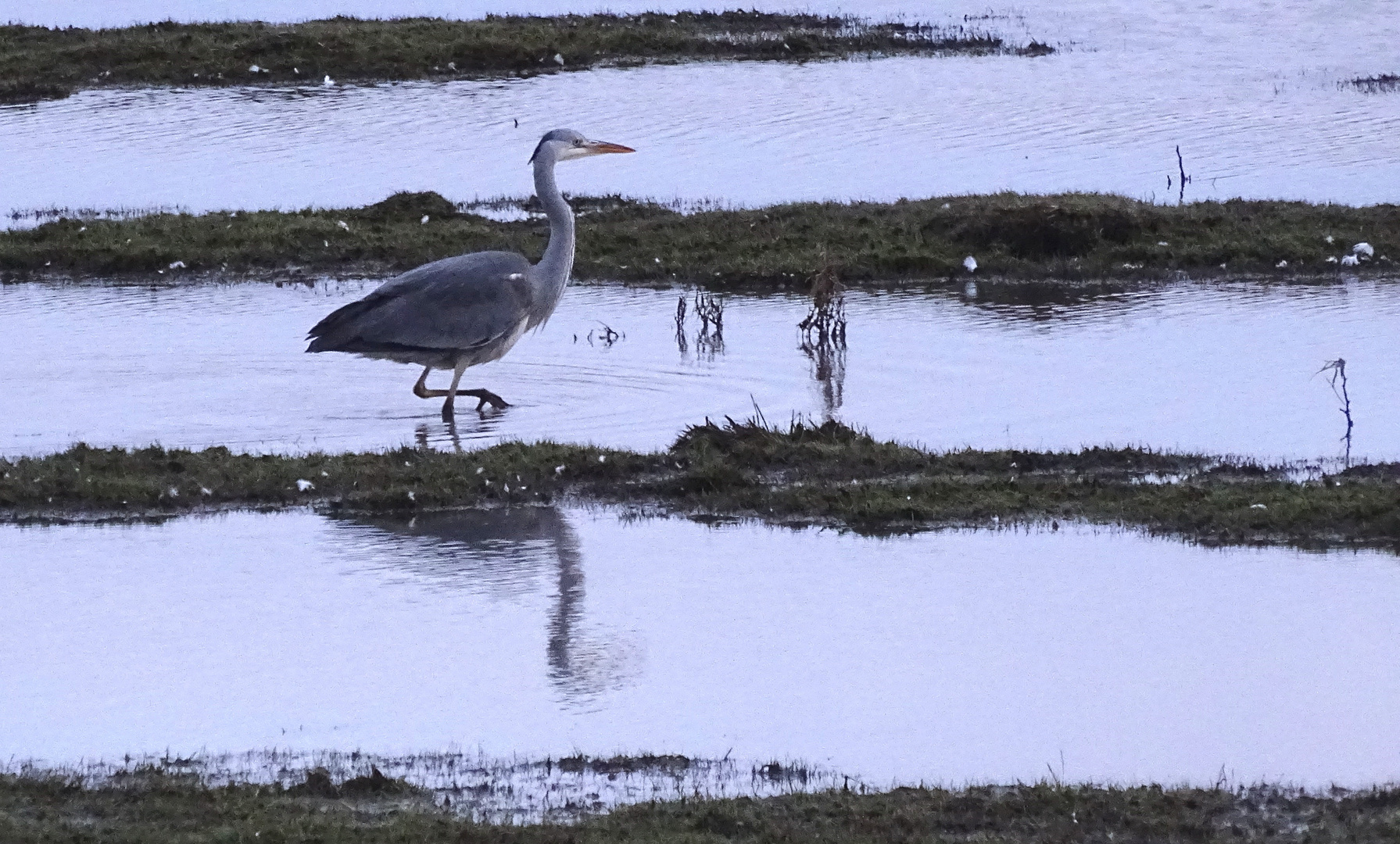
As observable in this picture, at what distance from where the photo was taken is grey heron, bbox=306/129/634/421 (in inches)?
527

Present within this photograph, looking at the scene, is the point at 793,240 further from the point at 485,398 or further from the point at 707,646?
the point at 707,646

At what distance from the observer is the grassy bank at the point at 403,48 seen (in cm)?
3591

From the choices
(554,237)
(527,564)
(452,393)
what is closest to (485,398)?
(452,393)

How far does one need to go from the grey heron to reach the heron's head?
65cm

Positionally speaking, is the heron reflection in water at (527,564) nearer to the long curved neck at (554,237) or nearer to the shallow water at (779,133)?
the long curved neck at (554,237)

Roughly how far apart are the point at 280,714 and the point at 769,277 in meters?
10.8

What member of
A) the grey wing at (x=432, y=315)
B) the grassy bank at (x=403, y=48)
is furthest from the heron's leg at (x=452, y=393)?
the grassy bank at (x=403, y=48)

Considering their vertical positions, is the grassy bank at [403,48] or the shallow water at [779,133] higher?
the grassy bank at [403,48]

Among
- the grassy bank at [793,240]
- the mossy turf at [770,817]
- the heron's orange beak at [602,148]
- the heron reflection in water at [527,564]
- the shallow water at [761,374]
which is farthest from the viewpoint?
the grassy bank at [793,240]

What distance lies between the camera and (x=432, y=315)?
13414mm

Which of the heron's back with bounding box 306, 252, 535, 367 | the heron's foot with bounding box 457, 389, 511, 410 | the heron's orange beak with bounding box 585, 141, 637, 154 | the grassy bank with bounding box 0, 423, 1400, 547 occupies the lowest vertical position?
the grassy bank with bounding box 0, 423, 1400, 547

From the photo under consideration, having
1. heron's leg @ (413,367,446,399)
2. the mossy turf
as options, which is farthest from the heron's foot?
the mossy turf

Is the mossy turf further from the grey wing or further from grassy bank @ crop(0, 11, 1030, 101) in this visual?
grassy bank @ crop(0, 11, 1030, 101)

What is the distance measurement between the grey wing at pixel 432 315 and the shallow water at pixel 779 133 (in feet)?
30.6
